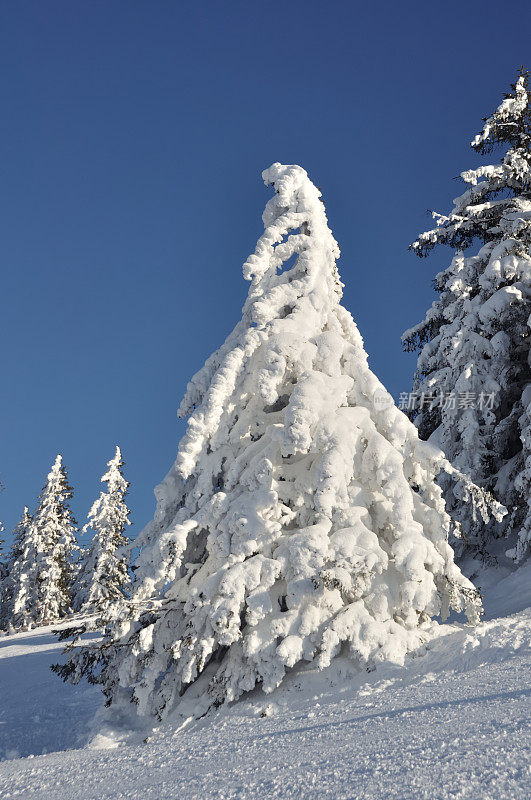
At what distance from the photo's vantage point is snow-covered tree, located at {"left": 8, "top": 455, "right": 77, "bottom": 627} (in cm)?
3169

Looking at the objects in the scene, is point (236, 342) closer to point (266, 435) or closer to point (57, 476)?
point (266, 435)

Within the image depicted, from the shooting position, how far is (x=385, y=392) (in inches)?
390

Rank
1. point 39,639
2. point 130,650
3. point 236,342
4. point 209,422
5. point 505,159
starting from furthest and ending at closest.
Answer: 1. point 39,639
2. point 505,159
3. point 236,342
4. point 209,422
5. point 130,650

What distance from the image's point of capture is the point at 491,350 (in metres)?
14.1

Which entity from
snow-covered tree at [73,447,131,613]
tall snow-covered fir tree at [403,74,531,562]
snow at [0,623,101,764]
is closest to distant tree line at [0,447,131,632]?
snow-covered tree at [73,447,131,613]

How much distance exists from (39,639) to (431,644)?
59.4ft

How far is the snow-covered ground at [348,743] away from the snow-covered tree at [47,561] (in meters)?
23.2

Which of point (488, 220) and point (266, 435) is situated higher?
point (488, 220)

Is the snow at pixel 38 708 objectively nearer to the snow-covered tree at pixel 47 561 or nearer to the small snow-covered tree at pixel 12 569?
the snow-covered tree at pixel 47 561

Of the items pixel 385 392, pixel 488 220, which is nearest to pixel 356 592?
pixel 385 392

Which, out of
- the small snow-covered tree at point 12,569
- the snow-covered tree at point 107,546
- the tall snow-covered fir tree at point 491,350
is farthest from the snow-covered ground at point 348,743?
the small snow-covered tree at point 12,569

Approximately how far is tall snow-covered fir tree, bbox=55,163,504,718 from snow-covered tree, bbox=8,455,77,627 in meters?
24.7

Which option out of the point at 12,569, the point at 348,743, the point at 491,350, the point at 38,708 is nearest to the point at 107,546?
the point at 12,569

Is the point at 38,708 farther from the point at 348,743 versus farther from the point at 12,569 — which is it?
the point at 12,569
